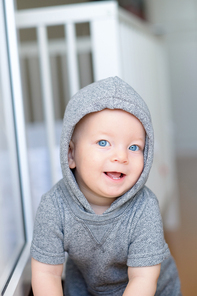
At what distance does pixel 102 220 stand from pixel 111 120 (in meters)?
0.22

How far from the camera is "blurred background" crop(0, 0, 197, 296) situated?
1.15 meters

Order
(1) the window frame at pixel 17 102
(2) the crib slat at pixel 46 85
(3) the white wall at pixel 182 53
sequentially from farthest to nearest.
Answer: (3) the white wall at pixel 182 53 → (2) the crib slat at pixel 46 85 → (1) the window frame at pixel 17 102

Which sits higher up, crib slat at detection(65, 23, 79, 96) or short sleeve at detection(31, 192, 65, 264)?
crib slat at detection(65, 23, 79, 96)

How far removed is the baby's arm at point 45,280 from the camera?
76 cm

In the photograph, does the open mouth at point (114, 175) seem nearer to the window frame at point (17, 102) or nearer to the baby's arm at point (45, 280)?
the baby's arm at point (45, 280)

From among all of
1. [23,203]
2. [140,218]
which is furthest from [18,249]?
[140,218]

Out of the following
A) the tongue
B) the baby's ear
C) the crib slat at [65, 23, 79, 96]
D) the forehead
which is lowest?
the tongue

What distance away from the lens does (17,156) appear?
40.1 inches

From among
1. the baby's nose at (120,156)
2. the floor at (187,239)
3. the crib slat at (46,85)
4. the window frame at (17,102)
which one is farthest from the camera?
the floor at (187,239)

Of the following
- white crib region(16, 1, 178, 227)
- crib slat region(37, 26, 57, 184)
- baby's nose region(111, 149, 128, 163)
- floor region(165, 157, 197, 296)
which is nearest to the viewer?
baby's nose region(111, 149, 128, 163)

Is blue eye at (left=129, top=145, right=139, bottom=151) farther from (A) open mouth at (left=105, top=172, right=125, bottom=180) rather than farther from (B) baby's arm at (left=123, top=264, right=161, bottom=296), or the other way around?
(B) baby's arm at (left=123, top=264, right=161, bottom=296)

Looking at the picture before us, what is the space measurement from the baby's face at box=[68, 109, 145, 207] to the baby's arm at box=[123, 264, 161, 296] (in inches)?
6.4

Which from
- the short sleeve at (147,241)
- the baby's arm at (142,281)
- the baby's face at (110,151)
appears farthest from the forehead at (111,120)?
the baby's arm at (142,281)

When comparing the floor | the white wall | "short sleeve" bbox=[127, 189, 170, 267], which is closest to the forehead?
"short sleeve" bbox=[127, 189, 170, 267]
